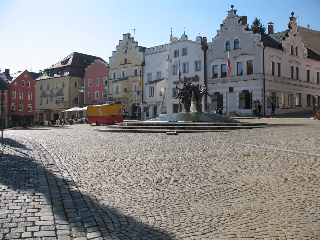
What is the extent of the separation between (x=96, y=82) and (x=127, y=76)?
938 centimetres

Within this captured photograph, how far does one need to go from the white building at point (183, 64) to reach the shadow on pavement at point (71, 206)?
39.7m

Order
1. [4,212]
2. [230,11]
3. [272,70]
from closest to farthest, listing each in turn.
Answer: [4,212], [272,70], [230,11]

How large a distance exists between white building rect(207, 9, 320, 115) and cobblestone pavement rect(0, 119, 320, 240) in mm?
32247

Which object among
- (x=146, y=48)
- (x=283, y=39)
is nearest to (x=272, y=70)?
(x=283, y=39)

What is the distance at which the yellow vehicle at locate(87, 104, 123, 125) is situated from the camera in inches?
1522

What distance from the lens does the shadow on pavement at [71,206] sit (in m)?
4.03

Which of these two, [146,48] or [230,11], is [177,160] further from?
[146,48]

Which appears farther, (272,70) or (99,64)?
(99,64)

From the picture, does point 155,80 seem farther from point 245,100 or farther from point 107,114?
point 245,100

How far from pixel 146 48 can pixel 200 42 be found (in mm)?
12274

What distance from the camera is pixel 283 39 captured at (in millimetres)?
43250

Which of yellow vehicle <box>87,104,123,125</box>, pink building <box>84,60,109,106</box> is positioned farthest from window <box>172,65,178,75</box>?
pink building <box>84,60,109,106</box>

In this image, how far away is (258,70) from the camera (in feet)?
131

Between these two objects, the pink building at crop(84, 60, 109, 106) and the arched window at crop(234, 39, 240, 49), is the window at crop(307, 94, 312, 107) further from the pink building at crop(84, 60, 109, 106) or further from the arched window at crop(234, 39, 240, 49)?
the pink building at crop(84, 60, 109, 106)
